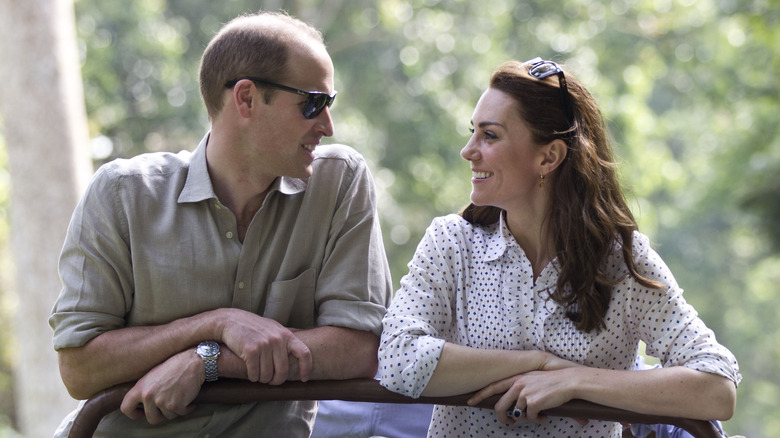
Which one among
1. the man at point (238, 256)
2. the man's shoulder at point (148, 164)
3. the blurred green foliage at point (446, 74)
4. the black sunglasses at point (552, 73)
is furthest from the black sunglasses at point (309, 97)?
Answer: the blurred green foliage at point (446, 74)

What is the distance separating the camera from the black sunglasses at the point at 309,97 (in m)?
2.28

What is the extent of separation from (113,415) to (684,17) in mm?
10524

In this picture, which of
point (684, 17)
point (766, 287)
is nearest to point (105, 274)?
point (684, 17)

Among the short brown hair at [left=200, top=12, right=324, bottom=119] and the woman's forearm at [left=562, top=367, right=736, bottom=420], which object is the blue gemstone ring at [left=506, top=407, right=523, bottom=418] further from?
the short brown hair at [left=200, top=12, right=324, bottom=119]

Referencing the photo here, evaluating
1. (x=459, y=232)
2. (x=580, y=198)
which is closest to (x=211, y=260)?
(x=459, y=232)

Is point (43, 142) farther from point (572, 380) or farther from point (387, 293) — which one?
point (572, 380)

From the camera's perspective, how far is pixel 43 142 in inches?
230

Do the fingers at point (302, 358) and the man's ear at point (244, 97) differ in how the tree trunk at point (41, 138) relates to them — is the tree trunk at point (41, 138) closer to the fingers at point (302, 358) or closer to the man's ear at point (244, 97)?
the man's ear at point (244, 97)

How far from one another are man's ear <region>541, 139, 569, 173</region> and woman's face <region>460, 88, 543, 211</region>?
0.06 ft

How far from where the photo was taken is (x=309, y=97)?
2291mm

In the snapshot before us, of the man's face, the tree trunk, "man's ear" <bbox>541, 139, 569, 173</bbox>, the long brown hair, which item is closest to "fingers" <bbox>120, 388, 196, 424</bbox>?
the man's face

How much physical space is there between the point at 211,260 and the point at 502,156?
79cm

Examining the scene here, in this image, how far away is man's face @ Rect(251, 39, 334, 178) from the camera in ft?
7.50

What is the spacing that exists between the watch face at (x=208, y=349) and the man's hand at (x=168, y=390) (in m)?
0.02
